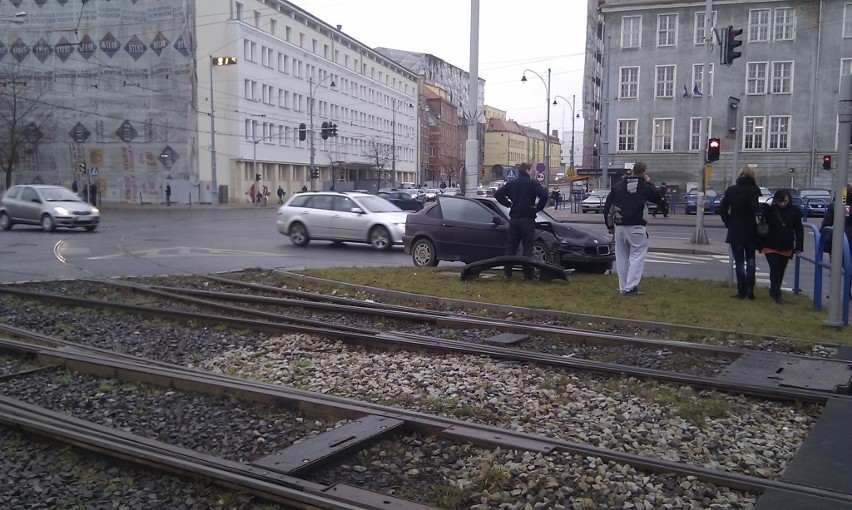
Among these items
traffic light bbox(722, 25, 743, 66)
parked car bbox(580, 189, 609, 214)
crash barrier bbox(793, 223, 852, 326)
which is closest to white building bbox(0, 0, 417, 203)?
parked car bbox(580, 189, 609, 214)

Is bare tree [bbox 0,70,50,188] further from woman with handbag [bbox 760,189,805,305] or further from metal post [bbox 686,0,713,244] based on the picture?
woman with handbag [bbox 760,189,805,305]

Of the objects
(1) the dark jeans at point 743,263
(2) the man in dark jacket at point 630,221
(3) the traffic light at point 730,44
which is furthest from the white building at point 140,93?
(1) the dark jeans at point 743,263

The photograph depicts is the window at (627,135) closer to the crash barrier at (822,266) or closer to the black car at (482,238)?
the black car at (482,238)

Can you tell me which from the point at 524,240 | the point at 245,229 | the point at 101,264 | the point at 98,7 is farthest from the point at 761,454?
the point at 98,7

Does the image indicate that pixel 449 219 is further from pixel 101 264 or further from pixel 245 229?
pixel 245 229

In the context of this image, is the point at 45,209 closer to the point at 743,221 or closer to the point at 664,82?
the point at 743,221

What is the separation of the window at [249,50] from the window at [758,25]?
39.3 m

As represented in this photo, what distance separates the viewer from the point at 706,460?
491 centimetres

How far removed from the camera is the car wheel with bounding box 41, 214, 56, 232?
2647 cm

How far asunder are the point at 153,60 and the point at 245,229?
35.7 m

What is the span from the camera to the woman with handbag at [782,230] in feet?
34.5

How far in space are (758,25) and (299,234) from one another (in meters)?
46.9

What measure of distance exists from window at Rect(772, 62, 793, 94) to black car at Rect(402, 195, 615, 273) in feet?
158

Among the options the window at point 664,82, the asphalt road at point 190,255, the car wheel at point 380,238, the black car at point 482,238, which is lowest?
the asphalt road at point 190,255
